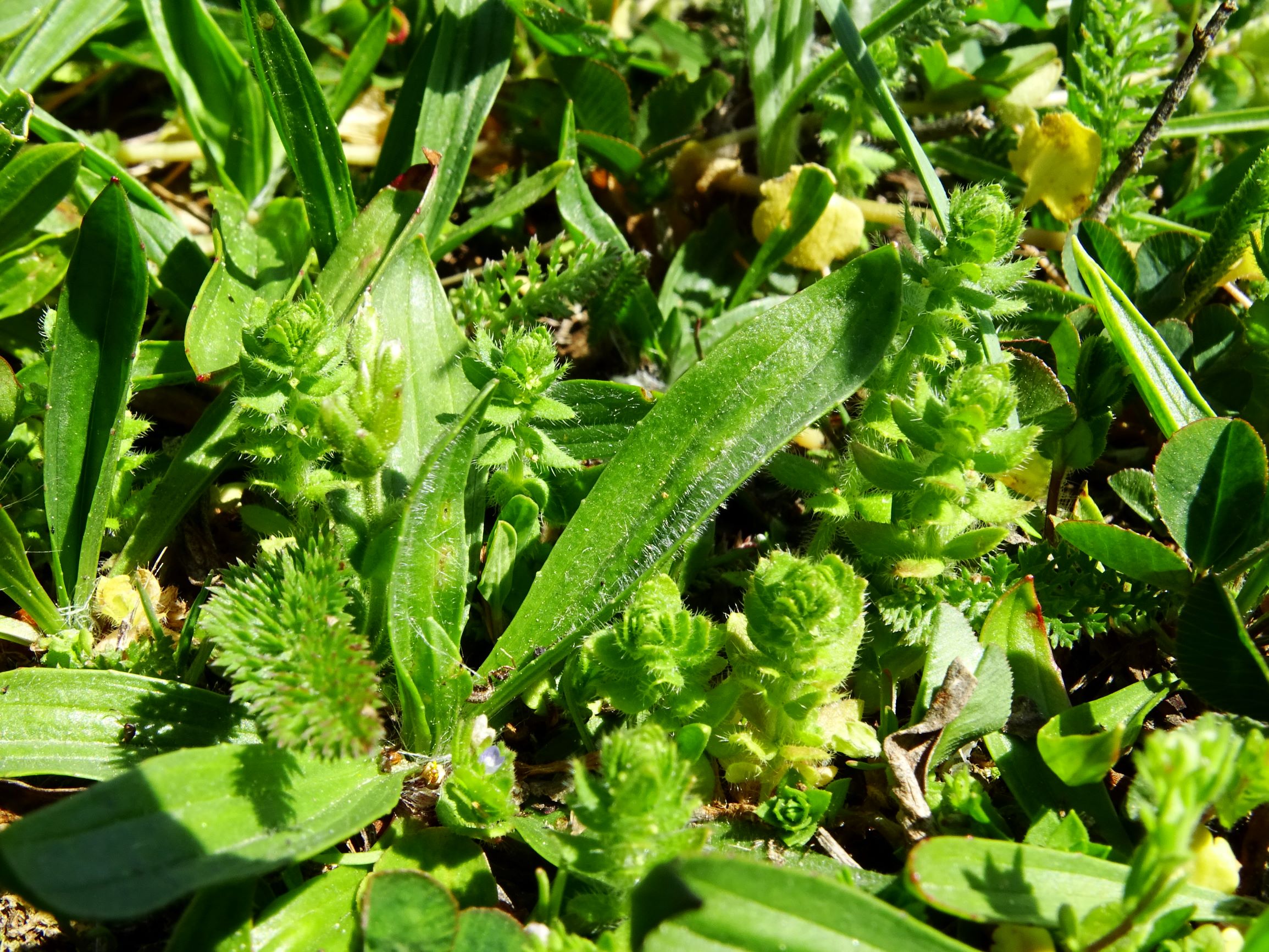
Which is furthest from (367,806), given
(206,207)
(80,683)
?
(206,207)

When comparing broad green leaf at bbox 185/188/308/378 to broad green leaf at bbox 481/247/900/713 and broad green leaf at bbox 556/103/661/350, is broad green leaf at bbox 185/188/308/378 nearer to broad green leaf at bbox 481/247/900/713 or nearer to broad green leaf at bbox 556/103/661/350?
broad green leaf at bbox 556/103/661/350

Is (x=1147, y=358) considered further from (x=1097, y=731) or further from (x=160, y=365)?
(x=160, y=365)

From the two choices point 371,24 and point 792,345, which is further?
point 371,24

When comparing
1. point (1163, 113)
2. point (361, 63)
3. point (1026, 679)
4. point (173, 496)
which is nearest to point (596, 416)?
point (173, 496)

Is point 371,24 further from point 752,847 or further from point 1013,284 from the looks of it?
point 752,847

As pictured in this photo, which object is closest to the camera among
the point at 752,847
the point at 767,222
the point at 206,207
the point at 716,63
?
the point at 752,847

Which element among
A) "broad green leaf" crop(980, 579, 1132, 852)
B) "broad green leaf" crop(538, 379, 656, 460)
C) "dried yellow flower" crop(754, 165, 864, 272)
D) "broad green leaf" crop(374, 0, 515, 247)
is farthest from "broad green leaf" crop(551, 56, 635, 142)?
"broad green leaf" crop(980, 579, 1132, 852)

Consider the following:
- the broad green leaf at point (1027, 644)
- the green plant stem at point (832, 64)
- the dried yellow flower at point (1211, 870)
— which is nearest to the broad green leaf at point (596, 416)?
the broad green leaf at point (1027, 644)
